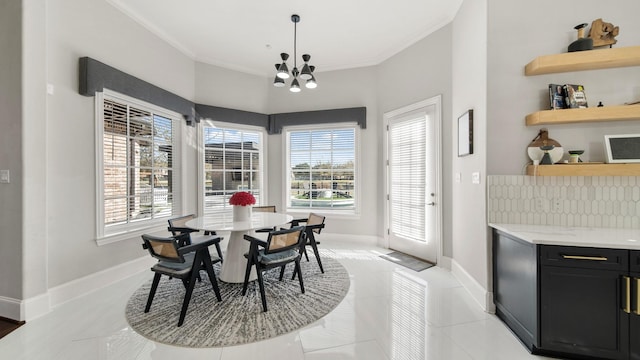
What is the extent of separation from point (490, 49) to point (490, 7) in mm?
397

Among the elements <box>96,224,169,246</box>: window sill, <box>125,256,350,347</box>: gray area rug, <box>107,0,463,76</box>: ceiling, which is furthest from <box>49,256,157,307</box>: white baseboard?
<box>107,0,463,76</box>: ceiling

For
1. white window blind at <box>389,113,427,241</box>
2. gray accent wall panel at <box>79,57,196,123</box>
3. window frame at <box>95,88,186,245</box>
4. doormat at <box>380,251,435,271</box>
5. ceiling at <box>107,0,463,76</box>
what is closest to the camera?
gray accent wall panel at <box>79,57,196,123</box>

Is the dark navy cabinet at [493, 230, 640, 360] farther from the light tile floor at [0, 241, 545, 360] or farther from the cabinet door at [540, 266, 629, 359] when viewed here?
the light tile floor at [0, 241, 545, 360]

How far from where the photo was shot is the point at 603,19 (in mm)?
2223

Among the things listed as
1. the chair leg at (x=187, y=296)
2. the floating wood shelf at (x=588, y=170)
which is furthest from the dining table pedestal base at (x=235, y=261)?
the floating wood shelf at (x=588, y=170)

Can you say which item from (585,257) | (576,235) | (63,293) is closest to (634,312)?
(585,257)

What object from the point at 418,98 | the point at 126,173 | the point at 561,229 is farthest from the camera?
the point at 418,98

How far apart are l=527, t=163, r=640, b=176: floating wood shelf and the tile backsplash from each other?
0.16m

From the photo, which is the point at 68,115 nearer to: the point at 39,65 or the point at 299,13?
the point at 39,65

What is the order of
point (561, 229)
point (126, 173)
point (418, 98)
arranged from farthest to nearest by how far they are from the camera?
point (418, 98), point (126, 173), point (561, 229)

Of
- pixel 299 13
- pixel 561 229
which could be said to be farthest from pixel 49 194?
pixel 561 229

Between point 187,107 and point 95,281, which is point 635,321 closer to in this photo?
point 95,281

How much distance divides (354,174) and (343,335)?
119 inches

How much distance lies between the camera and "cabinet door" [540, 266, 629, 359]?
1656 millimetres
